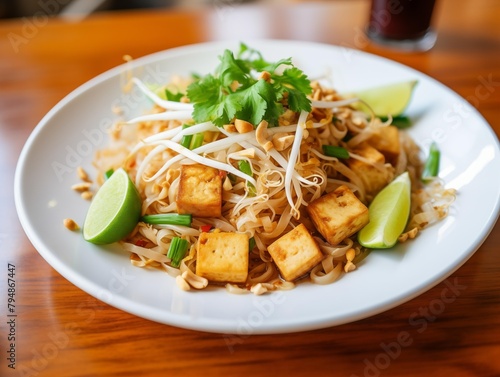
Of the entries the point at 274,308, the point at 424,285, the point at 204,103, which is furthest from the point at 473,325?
the point at 204,103

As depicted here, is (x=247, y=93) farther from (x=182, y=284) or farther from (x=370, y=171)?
(x=182, y=284)

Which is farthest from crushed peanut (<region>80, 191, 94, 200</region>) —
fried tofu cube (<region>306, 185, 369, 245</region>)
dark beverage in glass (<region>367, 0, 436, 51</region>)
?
dark beverage in glass (<region>367, 0, 436, 51</region>)

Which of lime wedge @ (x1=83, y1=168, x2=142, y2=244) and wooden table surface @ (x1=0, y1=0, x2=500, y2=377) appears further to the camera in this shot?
lime wedge @ (x1=83, y1=168, x2=142, y2=244)

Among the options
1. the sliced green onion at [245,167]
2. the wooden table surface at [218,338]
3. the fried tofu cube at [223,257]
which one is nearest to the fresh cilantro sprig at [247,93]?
the sliced green onion at [245,167]

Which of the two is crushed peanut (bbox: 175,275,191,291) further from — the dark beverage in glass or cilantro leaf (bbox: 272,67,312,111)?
the dark beverage in glass

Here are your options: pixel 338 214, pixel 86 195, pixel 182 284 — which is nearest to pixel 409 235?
pixel 338 214
